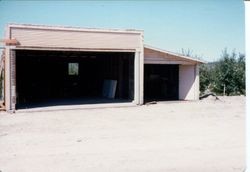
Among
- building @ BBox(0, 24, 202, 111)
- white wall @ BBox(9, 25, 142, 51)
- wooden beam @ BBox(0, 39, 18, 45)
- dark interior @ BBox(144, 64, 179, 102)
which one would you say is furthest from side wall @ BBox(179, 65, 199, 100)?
wooden beam @ BBox(0, 39, 18, 45)

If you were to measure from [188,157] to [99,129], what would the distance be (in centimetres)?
522

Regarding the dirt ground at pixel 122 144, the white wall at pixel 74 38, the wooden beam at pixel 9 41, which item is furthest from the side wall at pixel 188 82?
the wooden beam at pixel 9 41

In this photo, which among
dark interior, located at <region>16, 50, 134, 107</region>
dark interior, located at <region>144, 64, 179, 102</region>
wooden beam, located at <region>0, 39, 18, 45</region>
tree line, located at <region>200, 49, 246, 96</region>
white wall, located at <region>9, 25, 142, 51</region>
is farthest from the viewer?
tree line, located at <region>200, 49, 246, 96</region>

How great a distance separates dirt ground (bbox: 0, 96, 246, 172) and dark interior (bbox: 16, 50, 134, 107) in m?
10.3

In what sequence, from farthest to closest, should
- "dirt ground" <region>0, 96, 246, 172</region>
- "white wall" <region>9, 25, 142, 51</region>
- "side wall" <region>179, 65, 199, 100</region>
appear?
"side wall" <region>179, 65, 199, 100</region>
"white wall" <region>9, 25, 142, 51</region>
"dirt ground" <region>0, 96, 246, 172</region>

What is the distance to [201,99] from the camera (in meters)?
25.7

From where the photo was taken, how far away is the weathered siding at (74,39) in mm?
18562

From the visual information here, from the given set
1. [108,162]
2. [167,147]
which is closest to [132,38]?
[167,147]

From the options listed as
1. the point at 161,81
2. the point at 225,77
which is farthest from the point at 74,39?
the point at 225,77

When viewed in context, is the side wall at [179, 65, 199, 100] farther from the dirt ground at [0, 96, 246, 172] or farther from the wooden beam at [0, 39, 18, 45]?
the wooden beam at [0, 39, 18, 45]

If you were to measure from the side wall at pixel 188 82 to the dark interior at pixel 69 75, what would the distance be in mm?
4355

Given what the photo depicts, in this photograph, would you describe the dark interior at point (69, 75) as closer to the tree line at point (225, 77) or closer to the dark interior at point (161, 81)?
the dark interior at point (161, 81)

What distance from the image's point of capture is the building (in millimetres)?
18703

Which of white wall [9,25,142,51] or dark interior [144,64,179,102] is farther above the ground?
white wall [9,25,142,51]
